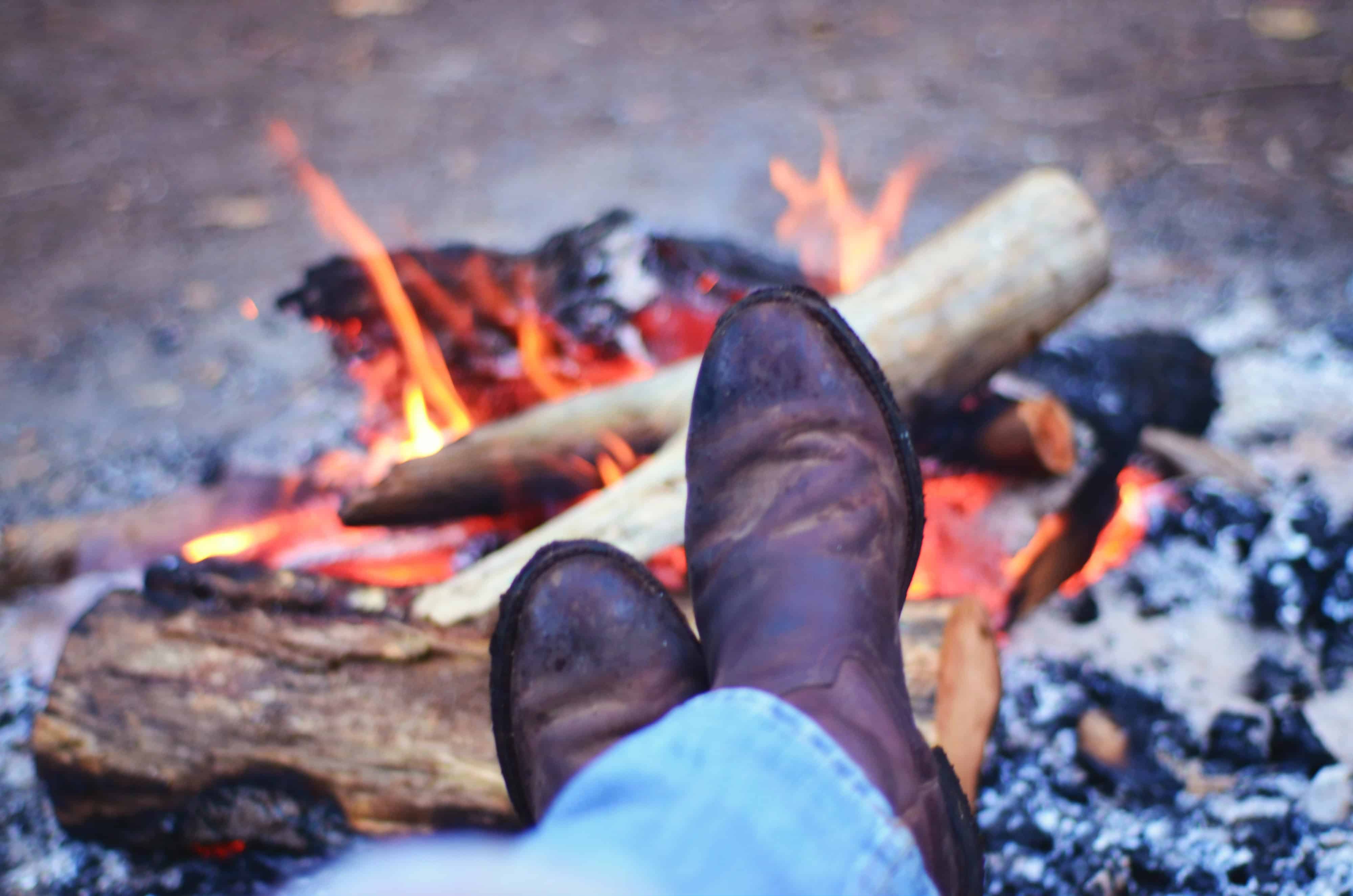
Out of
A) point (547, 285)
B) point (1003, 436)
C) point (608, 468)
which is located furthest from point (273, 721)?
point (1003, 436)

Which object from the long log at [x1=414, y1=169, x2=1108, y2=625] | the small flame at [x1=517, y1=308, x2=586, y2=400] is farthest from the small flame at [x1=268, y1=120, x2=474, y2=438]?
the long log at [x1=414, y1=169, x2=1108, y2=625]

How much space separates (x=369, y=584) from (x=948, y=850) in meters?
1.07

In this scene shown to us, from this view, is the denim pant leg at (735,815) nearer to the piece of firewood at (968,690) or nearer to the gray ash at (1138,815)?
the piece of firewood at (968,690)

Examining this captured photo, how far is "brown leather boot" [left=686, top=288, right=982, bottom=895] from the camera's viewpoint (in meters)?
1.22

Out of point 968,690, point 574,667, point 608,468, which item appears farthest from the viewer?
point 608,468

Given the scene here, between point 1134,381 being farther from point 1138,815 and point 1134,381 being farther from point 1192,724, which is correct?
point 1138,815

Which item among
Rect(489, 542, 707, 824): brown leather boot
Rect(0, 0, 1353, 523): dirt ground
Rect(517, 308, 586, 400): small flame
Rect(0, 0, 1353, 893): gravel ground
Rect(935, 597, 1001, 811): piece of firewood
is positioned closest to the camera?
Rect(489, 542, 707, 824): brown leather boot

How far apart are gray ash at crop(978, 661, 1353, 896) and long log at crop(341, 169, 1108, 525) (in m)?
0.70

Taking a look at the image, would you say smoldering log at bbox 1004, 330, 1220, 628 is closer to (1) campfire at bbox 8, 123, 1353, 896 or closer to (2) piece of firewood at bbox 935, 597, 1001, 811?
(1) campfire at bbox 8, 123, 1353, 896

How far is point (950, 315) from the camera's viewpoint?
1.95m

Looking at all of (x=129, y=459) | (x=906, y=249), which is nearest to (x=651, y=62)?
(x=906, y=249)

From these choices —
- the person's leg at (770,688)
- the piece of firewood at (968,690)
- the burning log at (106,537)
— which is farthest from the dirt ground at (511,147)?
the piece of firewood at (968,690)

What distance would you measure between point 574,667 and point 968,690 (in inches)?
26.2

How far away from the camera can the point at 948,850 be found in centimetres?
120
